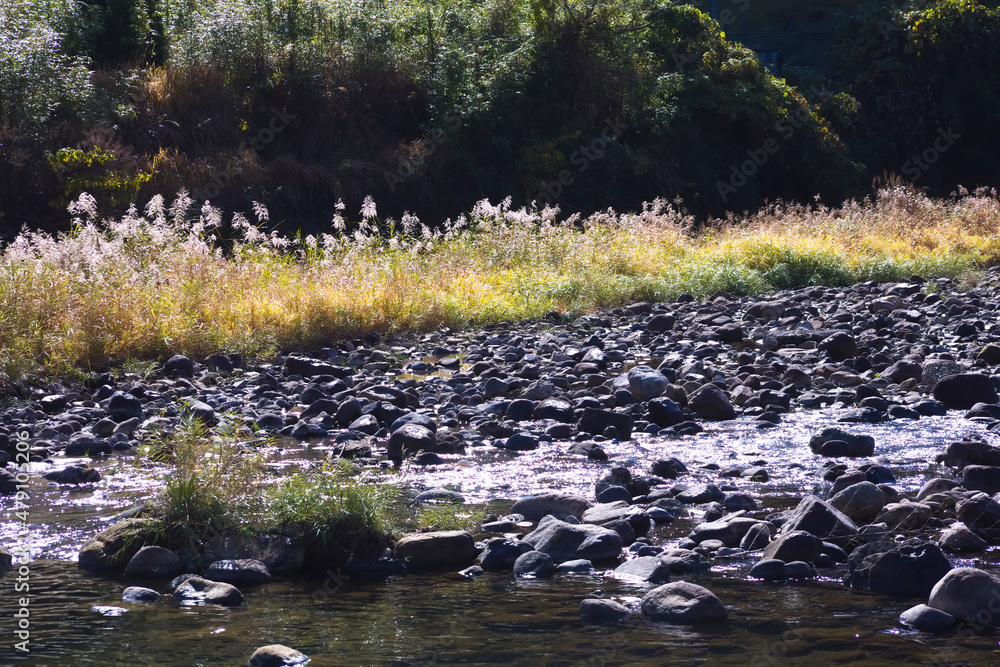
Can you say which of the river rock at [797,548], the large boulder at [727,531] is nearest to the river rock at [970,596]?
the river rock at [797,548]

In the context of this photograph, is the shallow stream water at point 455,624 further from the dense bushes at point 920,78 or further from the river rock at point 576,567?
the dense bushes at point 920,78

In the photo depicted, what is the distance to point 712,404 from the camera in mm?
6441

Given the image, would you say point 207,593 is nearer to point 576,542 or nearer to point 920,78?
point 576,542

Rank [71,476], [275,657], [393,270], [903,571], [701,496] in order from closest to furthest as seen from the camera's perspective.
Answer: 1. [275,657]
2. [903,571]
3. [701,496]
4. [71,476]
5. [393,270]

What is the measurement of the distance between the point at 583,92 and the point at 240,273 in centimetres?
1300

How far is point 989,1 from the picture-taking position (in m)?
29.3

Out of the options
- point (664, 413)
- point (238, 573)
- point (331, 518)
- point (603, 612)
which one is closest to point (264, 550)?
point (238, 573)

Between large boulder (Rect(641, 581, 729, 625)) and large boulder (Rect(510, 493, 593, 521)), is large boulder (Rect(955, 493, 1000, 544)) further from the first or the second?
large boulder (Rect(510, 493, 593, 521))

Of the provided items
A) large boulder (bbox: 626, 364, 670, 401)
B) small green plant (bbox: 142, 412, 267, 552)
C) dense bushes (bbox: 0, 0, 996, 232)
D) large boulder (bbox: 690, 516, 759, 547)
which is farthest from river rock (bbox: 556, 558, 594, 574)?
dense bushes (bbox: 0, 0, 996, 232)

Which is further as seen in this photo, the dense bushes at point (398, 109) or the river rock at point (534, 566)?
the dense bushes at point (398, 109)

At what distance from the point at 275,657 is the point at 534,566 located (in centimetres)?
113

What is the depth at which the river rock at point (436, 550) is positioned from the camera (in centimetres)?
384

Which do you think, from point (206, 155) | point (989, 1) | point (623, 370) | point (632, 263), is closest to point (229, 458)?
point (623, 370)

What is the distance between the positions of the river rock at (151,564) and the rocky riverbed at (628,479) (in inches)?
0.4
